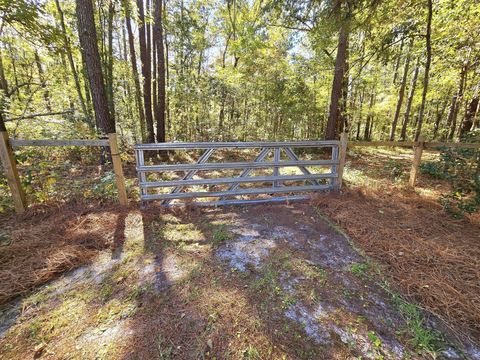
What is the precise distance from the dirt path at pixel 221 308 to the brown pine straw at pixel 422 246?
27cm

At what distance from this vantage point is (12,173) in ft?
11.3

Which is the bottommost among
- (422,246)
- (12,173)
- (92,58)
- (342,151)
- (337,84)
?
(422,246)

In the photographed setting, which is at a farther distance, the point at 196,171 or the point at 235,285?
the point at 196,171

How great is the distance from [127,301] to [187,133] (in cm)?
1124

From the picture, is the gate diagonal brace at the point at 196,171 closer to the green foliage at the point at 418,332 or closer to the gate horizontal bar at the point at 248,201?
the gate horizontal bar at the point at 248,201

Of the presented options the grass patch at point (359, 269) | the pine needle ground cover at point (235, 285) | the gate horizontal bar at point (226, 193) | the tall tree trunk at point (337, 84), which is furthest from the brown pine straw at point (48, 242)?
the tall tree trunk at point (337, 84)

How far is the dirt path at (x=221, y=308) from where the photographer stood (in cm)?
159

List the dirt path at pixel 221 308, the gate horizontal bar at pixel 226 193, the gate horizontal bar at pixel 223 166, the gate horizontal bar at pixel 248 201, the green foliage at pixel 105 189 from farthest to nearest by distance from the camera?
the green foliage at pixel 105 189 → the gate horizontal bar at pixel 248 201 → the gate horizontal bar at pixel 226 193 → the gate horizontal bar at pixel 223 166 → the dirt path at pixel 221 308

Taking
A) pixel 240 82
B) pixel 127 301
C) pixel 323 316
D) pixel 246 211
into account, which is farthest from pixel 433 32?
pixel 127 301

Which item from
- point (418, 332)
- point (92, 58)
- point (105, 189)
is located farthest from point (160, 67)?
point (418, 332)

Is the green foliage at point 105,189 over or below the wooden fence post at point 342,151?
below

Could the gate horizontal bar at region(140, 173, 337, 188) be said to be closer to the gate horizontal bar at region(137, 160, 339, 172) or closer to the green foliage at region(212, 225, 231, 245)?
the gate horizontal bar at region(137, 160, 339, 172)

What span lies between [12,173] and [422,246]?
20.6 ft

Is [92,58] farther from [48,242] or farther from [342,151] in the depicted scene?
[342,151]
